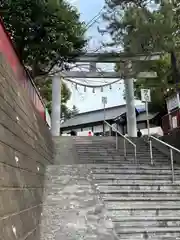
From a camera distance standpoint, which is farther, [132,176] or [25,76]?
[25,76]

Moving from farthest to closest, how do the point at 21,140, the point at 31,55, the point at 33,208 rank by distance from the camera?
the point at 31,55, the point at 21,140, the point at 33,208

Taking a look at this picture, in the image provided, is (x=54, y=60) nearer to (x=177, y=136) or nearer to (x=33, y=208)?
(x=177, y=136)

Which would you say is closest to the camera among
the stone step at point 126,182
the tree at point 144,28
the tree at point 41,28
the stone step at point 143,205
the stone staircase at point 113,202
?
the stone staircase at point 113,202

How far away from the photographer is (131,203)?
5.36 meters

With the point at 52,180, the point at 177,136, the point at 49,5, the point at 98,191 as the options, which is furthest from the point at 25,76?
the point at 177,136

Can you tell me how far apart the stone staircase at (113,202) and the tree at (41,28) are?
4110mm

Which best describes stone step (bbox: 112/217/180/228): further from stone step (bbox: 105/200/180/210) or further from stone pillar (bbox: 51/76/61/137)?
stone pillar (bbox: 51/76/61/137)

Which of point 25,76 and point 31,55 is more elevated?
point 31,55

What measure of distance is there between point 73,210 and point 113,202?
0.86 m

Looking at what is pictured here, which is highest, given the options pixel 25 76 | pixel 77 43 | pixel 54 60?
pixel 77 43

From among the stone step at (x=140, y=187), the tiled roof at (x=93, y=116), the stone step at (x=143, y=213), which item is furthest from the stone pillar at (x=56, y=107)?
the tiled roof at (x=93, y=116)

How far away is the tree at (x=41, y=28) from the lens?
859 cm

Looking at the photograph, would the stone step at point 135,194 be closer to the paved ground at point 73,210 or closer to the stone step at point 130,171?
the paved ground at point 73,210

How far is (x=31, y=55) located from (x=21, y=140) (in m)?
5.72
